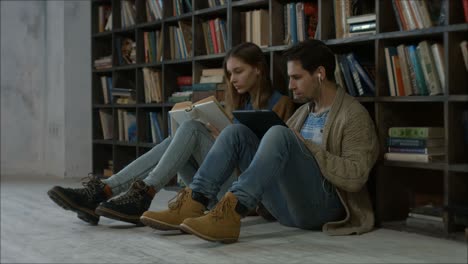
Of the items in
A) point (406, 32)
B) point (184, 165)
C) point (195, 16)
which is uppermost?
point (195, 16)

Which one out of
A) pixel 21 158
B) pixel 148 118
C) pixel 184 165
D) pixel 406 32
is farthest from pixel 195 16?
pixel 21 158

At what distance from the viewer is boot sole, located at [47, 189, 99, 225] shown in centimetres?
292

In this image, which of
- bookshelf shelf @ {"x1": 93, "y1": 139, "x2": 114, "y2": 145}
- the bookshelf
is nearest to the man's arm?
the bookshelf

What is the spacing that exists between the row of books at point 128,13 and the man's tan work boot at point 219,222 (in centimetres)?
289

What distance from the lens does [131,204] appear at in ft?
9.36

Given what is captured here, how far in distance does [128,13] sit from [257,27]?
1644mm

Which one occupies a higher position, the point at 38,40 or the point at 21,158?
the point at 38,40

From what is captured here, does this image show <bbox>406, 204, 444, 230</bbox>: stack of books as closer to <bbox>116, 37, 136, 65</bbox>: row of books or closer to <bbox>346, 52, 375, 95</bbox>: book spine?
<bbox>346, 52, 375, 95</bbox>: book spine

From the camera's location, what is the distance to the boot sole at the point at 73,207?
2922 millimetres

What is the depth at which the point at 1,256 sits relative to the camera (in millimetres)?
2562

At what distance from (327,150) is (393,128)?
340mm

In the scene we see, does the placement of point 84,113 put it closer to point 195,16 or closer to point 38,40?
point 38,40

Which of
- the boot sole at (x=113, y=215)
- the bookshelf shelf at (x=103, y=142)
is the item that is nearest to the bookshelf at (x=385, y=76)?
the bookshelf shelf at (x=103, y=142)

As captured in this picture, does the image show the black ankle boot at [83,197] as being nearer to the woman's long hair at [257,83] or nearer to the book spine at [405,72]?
the woman's long hair at [257,83]
